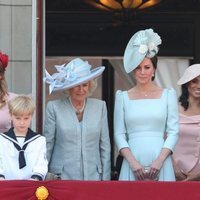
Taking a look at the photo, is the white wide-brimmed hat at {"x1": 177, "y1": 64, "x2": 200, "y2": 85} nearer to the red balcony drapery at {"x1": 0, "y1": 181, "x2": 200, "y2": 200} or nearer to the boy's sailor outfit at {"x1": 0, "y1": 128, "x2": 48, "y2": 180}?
the red balcony drapery at {"x1": 0, "y1": 181, "x2": 200, "y2": 200}

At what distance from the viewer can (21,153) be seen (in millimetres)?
6121

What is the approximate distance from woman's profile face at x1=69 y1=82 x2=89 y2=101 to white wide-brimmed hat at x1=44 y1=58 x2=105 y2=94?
0.04 m

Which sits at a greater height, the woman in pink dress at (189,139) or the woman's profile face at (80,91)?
the woman's profile face at (80,91)

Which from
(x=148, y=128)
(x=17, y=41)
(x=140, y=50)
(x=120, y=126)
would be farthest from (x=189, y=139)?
(x=17, y=41)

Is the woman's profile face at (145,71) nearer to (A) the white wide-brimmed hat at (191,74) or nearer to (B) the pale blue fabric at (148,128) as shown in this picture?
(B) the pale blue fabric at (148,128)

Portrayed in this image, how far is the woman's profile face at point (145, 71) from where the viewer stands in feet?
21.6

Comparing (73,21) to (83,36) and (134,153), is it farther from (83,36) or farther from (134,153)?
(134,153)

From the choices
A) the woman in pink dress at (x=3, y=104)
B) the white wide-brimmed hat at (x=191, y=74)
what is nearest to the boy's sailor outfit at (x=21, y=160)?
the woman in pink dress at (x=3, y=104)

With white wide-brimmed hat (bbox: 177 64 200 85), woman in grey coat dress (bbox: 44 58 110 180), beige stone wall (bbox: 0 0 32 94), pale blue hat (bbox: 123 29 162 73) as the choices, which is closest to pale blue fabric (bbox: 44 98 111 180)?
woman in grey coat dress (bbox: 44 58 110 180)

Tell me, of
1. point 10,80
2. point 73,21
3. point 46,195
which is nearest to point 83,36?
point 73,21

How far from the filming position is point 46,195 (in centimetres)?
601

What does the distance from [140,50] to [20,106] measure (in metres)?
1.07

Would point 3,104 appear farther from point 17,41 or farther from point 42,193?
point 17,41

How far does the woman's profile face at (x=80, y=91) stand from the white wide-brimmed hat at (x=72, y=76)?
0.13 feet
